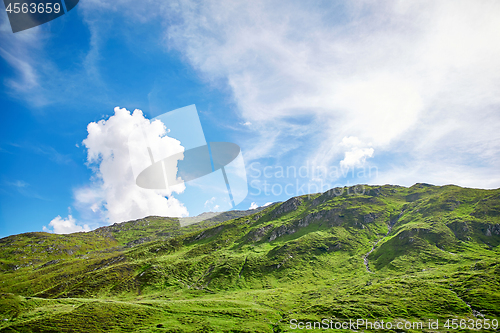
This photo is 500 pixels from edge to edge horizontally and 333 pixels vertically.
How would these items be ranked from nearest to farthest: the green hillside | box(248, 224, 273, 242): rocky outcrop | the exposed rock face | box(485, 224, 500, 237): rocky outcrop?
the green hillside, box(485, 224, 500, 237): rocky outcrop, box(248, 224, 273, 242): rocky outcrop, the exposed rock face

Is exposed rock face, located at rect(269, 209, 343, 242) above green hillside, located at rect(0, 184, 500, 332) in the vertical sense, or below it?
above

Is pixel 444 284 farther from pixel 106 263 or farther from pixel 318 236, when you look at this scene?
pixel 106 263

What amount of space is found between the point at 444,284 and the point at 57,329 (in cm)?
10612

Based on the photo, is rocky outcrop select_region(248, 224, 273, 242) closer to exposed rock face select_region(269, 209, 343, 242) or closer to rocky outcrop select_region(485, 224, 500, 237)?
exposed rock face select_region(269, 209, 343, 242)

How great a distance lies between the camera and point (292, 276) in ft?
351

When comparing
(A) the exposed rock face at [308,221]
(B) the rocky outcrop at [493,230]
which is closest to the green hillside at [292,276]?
(B) the rocky outcrop at [493,230]

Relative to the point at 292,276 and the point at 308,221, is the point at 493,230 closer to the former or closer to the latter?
the point at 308,221

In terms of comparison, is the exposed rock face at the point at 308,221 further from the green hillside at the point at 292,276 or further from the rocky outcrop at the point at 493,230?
the rocky outcrop at the point at 493,230

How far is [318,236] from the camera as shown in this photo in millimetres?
145750

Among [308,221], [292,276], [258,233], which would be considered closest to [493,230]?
[308,221]

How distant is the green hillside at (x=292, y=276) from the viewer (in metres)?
54.3

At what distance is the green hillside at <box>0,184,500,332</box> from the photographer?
178 feet

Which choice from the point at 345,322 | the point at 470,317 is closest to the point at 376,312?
the point at 345,322

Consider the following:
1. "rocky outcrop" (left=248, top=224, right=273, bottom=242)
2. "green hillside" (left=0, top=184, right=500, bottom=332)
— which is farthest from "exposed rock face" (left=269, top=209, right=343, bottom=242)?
"rocky outcrop" (left=248, top=224, right=273, bottom=242)
